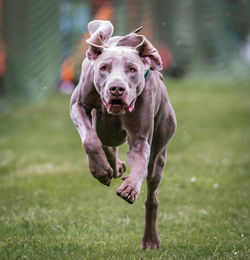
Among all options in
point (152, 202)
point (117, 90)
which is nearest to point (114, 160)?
point (152, 202)

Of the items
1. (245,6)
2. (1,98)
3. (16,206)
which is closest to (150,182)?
(16,206)

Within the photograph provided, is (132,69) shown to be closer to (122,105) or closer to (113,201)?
(122,105)

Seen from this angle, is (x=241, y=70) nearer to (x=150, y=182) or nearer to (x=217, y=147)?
(x=217, y=147)

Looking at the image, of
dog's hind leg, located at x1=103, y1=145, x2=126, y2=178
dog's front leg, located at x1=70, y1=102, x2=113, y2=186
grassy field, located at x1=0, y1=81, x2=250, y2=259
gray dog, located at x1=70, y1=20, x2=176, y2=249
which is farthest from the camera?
dog's hind leg, located at x1=103, y1=145, x2=126, y2=178

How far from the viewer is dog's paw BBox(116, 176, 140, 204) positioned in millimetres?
3904

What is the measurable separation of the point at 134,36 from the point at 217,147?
6.66 m

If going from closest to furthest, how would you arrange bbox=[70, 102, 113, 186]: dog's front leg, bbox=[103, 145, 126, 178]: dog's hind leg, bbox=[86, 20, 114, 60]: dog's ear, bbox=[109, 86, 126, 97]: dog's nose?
bbox=[109, 86, 126, 97]: dog's nose < bbox=[70, 102, 113, 186]: dog's front leg < bbox=[86, 20, 114, 60]: dog's ear < bbox=[103, 145, 126, 178]: dog's hind leg

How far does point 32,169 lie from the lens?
875cm

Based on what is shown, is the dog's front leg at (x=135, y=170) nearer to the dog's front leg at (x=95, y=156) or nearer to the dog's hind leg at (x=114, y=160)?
the dog's front leg at (x=95, y=156)

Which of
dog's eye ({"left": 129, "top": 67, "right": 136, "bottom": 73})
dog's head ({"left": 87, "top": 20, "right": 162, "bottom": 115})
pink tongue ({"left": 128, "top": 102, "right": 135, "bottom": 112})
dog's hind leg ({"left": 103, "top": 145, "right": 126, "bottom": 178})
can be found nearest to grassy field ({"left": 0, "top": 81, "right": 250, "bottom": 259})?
dog's hind leg ({"left": 103, "top": 145, "right": 126, "bottom": 178})

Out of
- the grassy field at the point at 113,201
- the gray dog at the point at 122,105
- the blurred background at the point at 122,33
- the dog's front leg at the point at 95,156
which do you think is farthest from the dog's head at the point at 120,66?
the blurred background at the point at 122,33

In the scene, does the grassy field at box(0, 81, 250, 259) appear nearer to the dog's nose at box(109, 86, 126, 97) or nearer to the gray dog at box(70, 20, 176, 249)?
the gray dog at box(70, 20, 176, 249)

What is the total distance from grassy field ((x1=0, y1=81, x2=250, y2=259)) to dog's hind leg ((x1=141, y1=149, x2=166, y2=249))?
0.32 ft

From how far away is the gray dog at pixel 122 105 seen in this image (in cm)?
396
